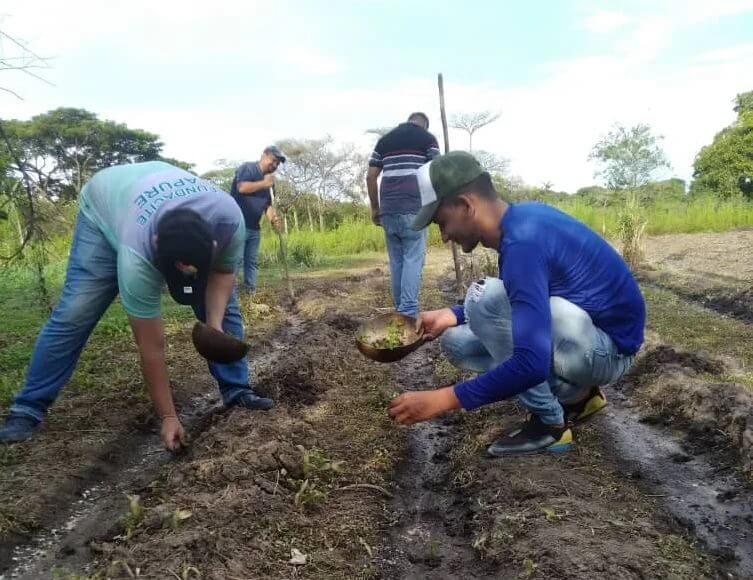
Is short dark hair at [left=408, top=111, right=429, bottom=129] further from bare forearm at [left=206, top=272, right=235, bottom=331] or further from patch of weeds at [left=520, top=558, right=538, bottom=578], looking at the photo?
patch of weeds at [left=520, top=558, right=538, bottom=578]

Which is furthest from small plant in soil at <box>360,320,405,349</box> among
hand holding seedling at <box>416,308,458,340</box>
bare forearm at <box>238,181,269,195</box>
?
bare forearm at <box>238,181,269,195</box>

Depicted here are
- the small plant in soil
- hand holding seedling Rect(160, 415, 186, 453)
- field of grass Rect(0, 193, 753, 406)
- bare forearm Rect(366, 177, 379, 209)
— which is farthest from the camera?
bare forearm Rect(366, 177, 379, 209)

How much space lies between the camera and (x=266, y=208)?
783cm

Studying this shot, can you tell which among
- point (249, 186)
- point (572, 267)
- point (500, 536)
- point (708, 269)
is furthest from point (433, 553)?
point (708, 269)

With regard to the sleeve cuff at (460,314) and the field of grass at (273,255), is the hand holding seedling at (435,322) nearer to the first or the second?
the sleeve cuff at (460,314)

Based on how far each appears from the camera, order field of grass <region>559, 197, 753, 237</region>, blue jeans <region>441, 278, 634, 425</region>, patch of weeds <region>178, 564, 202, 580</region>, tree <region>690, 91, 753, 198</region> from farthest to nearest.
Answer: tree <region>690, 91, 753, 198</region> < field of grass <region>559, 197, 753, 237</region> < blue jeans <region>441, 278, 634, 425</region> < patch of weeds <region>178, 564, 202, 580</region>

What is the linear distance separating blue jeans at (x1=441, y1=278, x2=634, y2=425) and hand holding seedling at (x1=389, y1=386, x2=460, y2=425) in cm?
64

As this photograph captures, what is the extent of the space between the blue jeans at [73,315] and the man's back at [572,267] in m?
1.60

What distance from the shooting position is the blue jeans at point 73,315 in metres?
2.95

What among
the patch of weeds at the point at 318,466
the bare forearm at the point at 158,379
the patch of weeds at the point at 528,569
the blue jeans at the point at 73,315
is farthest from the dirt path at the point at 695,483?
the blue jeans at the point at 73,315

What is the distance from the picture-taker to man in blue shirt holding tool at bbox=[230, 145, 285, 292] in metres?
7.45

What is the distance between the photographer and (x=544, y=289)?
7.07ft

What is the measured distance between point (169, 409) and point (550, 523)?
1.61m

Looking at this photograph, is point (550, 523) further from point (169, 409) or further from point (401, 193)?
point (401, 193)
